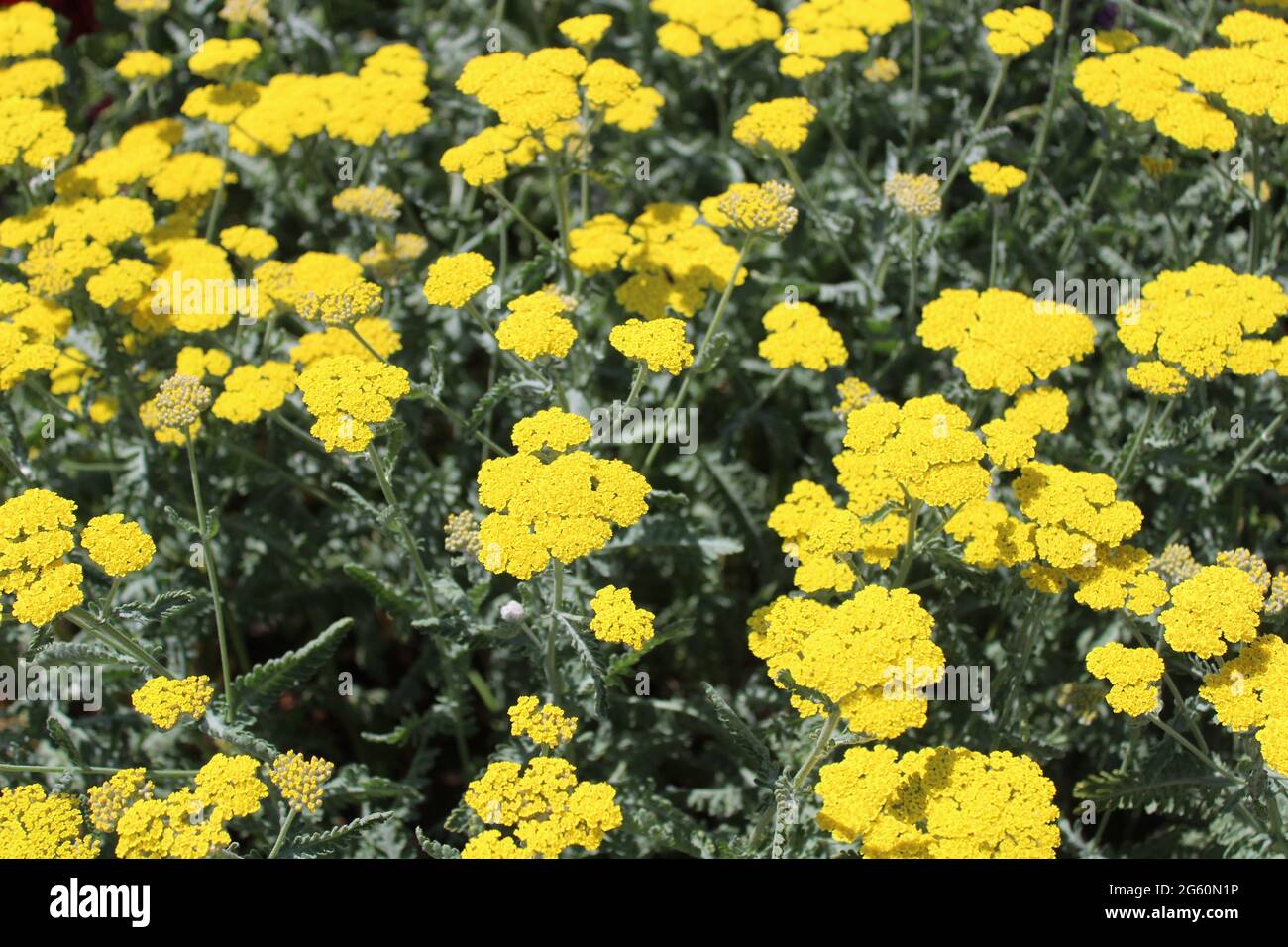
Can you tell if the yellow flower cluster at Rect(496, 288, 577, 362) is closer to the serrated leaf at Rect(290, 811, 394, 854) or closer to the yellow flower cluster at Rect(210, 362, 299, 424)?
the yellow flower cluster at Rect(210, 362, 299, 424)

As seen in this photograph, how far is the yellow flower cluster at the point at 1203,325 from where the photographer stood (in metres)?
4.56

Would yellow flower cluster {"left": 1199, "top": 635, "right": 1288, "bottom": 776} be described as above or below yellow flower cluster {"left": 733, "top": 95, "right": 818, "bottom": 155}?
below

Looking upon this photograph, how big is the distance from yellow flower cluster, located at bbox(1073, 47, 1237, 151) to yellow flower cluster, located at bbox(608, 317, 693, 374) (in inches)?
89.3

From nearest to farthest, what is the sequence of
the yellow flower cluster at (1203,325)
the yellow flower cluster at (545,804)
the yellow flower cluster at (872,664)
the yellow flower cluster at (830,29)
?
the yellow flower cluster at (545,804) < the yellow flower cluster at (872,664) < the yellow flower cluster at (1203,325) < the yellow flower cluster at (830,29)

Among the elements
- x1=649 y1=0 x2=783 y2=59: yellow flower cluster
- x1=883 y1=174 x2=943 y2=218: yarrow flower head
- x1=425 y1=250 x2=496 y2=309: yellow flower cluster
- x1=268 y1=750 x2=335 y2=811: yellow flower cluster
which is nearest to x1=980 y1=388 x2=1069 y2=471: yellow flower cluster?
x1=883 y1=174 x2=943 y2=218: yarrow flower head

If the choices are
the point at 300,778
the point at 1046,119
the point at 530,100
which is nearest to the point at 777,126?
the point at 530,100

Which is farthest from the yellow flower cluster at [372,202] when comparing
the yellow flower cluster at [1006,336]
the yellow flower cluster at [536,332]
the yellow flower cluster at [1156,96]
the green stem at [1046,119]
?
the yellow flower cluster at [1156,96]

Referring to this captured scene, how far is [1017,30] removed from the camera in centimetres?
540

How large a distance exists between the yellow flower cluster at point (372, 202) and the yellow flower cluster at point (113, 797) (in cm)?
251

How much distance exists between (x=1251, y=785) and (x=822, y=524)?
1634mm

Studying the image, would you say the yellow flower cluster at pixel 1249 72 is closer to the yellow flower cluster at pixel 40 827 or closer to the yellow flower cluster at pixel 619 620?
the yellow flower cluster at pixel 619 620

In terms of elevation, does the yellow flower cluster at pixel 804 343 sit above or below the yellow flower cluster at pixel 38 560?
above

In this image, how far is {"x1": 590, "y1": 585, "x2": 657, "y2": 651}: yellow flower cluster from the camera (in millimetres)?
3916
